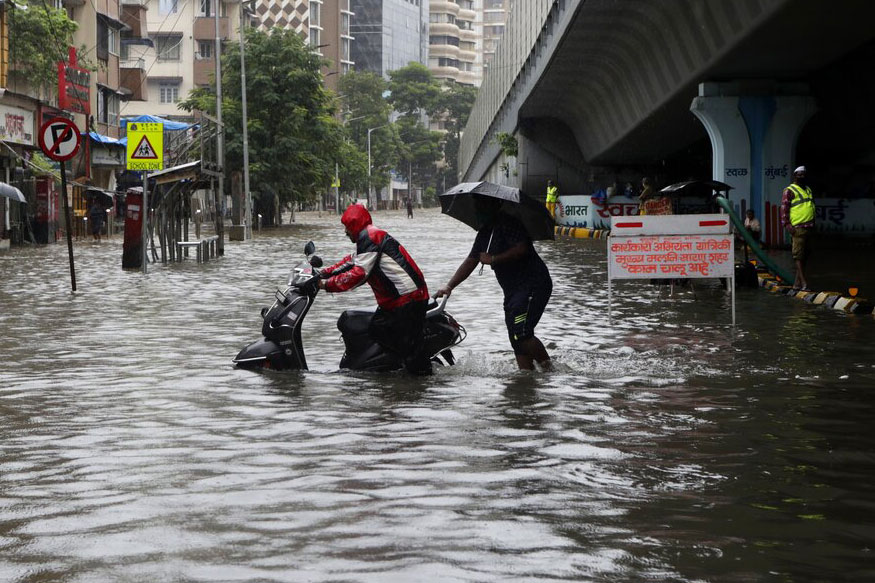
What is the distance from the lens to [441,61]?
19488cm

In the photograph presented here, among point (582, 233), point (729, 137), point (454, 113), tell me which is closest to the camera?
point (729, 137)

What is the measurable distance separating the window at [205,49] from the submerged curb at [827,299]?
72.5 metres

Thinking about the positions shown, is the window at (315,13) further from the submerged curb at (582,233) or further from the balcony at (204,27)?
the submerged curb at (582,233)

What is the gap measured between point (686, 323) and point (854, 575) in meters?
10.3

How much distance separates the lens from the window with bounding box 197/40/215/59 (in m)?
88.9

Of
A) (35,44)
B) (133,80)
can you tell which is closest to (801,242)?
(35,44)

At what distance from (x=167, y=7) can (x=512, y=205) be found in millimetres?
82994

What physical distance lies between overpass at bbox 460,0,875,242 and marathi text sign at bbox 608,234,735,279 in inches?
294

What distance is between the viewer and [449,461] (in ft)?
23.1

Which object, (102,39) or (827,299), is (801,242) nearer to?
(827,299)

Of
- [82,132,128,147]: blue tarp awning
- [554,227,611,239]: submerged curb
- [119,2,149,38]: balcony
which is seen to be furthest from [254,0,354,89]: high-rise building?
[554,227,611,239]: submerged curb

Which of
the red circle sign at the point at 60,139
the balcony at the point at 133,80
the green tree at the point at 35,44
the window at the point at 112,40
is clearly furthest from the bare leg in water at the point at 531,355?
the balcony at the point at 133,80

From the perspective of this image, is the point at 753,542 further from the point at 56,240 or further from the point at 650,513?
the point at 56,240

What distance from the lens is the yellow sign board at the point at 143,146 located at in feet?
86.1
